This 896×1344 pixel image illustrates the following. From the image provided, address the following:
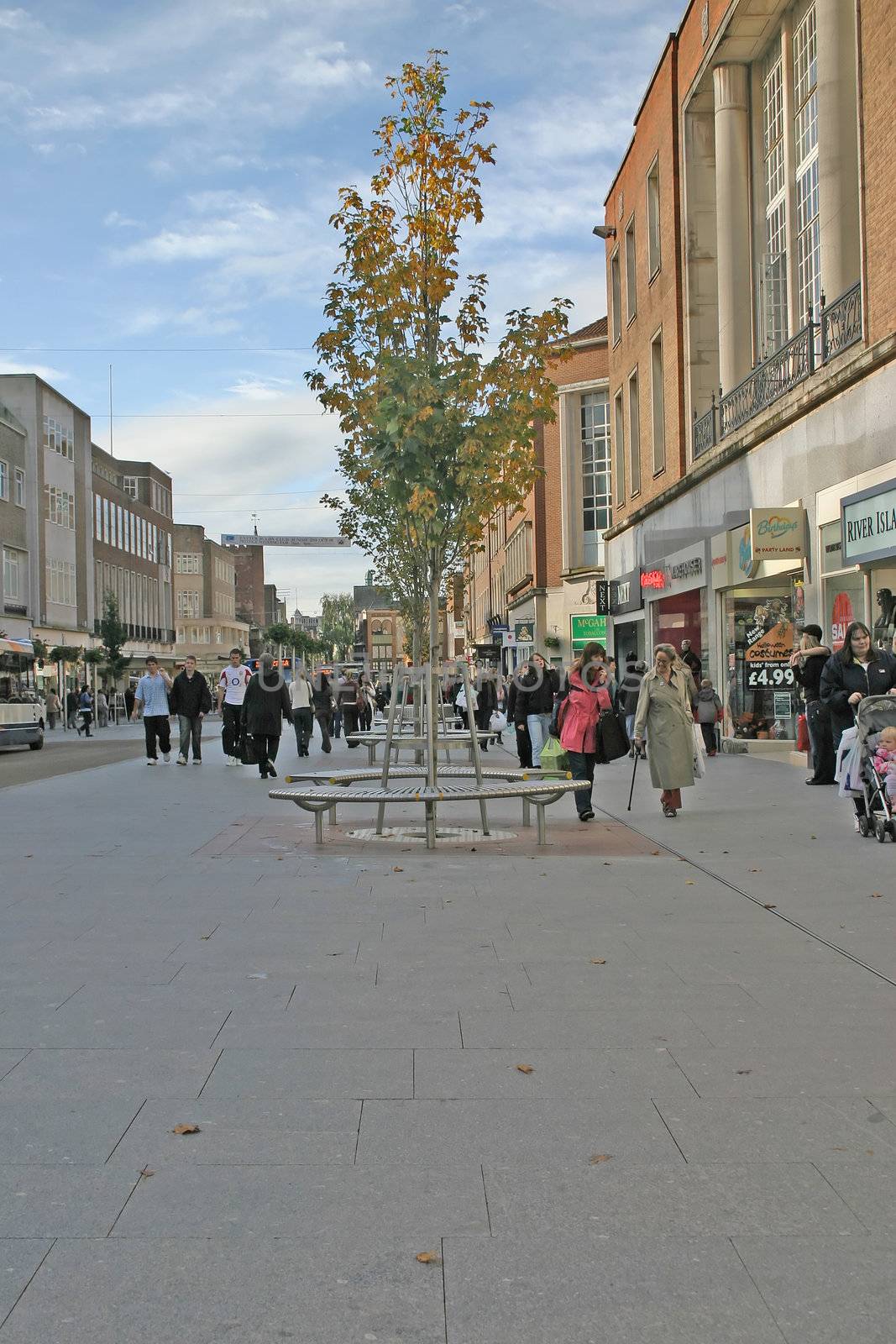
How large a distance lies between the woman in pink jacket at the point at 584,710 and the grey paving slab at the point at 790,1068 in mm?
8089

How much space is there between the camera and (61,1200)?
3564 millimetres

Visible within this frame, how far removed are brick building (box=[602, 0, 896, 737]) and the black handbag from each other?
12.6 feet

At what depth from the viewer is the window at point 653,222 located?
96.0 feet

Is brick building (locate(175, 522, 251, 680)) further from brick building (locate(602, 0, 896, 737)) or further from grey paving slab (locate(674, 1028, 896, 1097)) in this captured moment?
grey paving slab (locate(674, 1028, 896, 1097))

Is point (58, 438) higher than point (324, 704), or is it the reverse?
point (58, 438)

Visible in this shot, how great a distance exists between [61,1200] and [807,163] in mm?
20117

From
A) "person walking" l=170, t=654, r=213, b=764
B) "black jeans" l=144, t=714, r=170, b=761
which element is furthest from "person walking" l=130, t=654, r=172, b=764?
"person walking" l=170, t=654, r=213, b=764

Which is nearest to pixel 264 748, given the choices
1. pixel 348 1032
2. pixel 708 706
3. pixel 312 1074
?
pixel 708 706

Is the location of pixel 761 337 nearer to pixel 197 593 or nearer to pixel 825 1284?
pixel 825 1284

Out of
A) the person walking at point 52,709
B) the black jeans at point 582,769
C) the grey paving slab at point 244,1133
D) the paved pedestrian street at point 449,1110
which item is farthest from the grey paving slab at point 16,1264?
the person walking at point 52,709

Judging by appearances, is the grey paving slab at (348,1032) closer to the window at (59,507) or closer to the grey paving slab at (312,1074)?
the grey paving slab at (312,1074)

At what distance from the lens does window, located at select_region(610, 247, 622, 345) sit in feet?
114

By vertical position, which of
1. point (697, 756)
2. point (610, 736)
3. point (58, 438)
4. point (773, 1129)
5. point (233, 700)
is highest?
point (58, 438)

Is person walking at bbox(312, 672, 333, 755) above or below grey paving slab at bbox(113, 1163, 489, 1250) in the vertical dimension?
above
